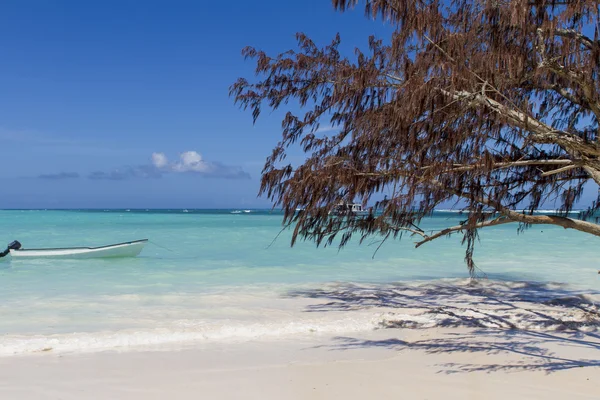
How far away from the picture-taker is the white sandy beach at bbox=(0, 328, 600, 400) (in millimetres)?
3643

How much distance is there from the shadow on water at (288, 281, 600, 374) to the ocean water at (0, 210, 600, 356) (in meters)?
0.40

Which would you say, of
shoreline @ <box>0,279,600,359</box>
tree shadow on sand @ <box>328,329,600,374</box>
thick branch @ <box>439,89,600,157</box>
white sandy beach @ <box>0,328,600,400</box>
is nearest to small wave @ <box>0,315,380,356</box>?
shoreline @ <box>0,279,600,359</box>

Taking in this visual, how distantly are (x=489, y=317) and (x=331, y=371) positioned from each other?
312cm

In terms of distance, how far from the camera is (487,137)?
336 centimetres

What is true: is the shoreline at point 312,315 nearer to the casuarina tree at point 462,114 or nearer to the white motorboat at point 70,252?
the casuarina tree at point 462,114

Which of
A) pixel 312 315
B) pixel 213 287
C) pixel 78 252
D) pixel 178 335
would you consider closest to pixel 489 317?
pixel 312 315

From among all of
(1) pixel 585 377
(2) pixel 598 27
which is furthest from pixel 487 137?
(1) pixel 585 377

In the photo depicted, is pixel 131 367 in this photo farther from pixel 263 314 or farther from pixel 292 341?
pixel 263 314

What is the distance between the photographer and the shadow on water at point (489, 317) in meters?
4.69

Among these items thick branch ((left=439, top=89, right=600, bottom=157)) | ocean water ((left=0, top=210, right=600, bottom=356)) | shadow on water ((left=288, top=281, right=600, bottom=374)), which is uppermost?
thick branch ((left=439, top=89, right=600, bottom=157))

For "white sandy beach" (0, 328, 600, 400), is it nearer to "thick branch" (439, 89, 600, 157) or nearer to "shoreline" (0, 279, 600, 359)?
"shoreline" (0, 279, 600, 359)

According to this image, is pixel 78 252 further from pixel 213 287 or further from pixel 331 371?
pixel 331 371

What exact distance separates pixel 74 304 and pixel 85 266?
5.41 meters

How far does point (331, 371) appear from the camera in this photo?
415cm
